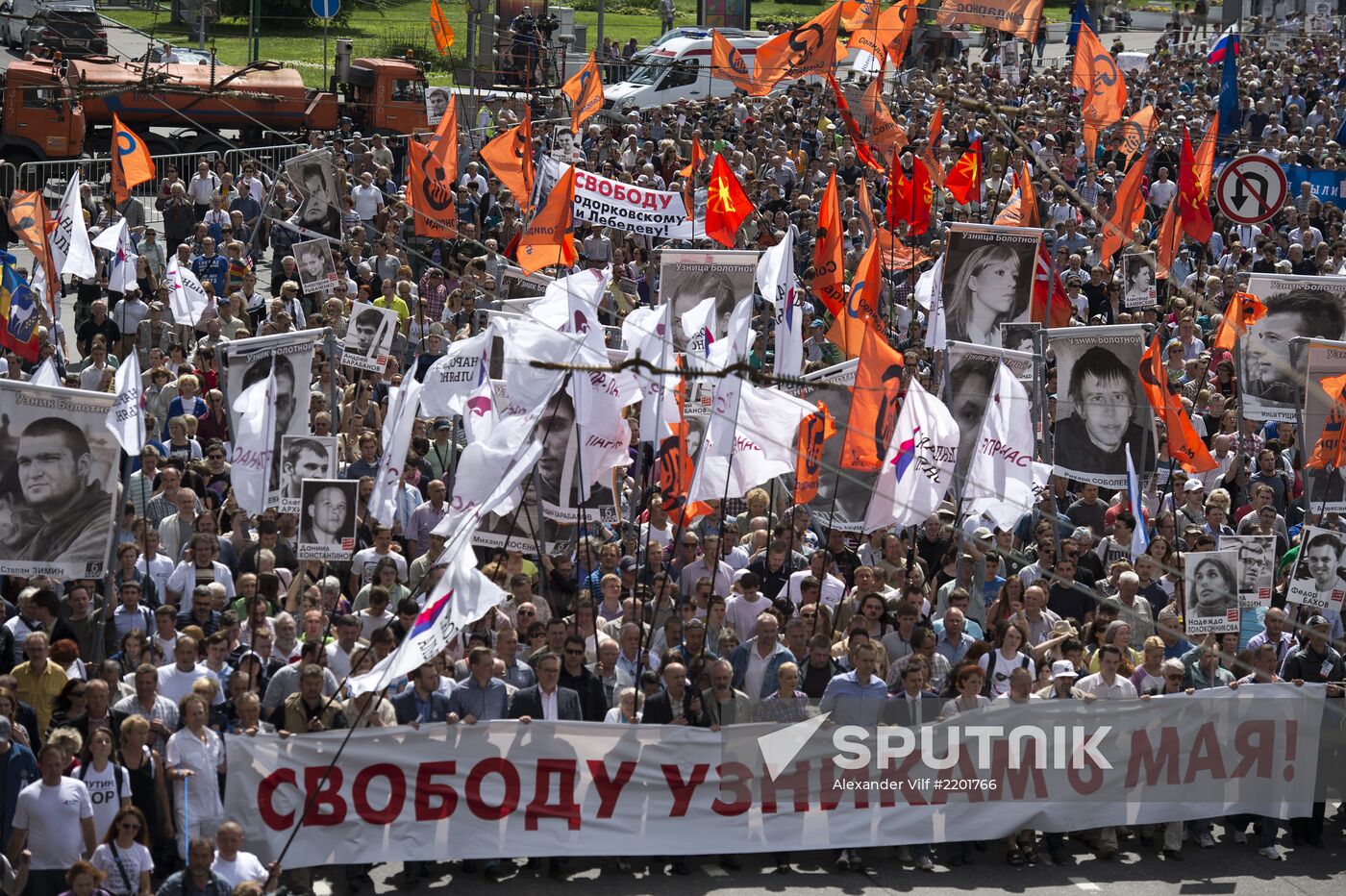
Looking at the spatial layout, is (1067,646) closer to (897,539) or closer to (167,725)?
(897,539)

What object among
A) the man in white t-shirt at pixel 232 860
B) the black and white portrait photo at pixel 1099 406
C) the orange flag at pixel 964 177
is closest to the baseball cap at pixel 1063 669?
the black and white portrait photo at pixel 1099 406

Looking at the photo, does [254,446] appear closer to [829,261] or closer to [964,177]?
[829,261]

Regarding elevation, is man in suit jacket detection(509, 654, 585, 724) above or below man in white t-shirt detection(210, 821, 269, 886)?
above

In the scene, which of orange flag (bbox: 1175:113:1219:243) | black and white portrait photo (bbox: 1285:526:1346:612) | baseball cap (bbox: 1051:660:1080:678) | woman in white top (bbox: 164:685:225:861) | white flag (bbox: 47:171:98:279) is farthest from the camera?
orange flag (bbox: 1175:113:1219:243)

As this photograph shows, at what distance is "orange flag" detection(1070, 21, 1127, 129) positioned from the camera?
91.1 ft

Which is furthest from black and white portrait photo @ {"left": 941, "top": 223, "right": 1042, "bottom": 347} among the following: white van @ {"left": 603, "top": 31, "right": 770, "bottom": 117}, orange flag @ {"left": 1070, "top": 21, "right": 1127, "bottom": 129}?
white van @ {"left": 603, "top": 31, "right": 770, "bottom": 117}

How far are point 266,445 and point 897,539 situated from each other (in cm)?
459

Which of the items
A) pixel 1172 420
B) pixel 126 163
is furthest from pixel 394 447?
pixel 126 163

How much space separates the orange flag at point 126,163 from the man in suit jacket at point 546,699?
1205cm

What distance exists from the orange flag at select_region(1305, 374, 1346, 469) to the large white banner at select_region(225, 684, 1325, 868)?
3.03 m

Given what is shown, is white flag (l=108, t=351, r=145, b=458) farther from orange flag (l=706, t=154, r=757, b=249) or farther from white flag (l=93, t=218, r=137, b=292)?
orange flag (l=706, t=154, r=757, b=249)

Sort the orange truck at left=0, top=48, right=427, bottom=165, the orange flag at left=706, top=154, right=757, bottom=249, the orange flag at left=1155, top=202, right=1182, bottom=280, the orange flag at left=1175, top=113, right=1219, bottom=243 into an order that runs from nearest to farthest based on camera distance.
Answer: the orange flag at left=706, top=154, right=757, bottom=249
the orange flag at left=1155, top=202, right=1182, bottom=280
the orange flag at left=1175, top=113, right=1219, bottom=243
the orange truck at left=0, top=48, right=427, bottom=165

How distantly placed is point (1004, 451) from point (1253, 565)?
234 centimetres

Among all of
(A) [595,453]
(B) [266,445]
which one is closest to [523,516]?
(A) [595,453]
